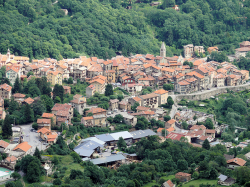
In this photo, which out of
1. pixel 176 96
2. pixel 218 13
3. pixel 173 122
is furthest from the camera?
pixel 218 13

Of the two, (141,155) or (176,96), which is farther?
(176,96)

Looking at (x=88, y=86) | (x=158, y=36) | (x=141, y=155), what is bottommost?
(x=141, y=155)

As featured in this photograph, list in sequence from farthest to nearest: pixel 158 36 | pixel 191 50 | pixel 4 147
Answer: pixel 158 36, pixel 191 50, pixel 4 147

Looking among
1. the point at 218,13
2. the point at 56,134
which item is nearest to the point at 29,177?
the point at 56,134

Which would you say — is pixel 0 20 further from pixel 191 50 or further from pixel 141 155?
pixel 141 155

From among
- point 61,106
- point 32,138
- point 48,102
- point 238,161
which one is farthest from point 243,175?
point 48,102

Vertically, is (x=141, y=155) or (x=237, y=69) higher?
(x=237, y=69)

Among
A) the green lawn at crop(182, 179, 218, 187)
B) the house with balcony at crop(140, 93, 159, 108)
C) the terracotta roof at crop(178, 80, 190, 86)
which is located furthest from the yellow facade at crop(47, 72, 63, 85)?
the green lawn at crop(182, 179, 218, 187)

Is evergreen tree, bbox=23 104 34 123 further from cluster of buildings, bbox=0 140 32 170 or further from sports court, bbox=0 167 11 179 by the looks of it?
sports court, bbox=0 167 11 179
